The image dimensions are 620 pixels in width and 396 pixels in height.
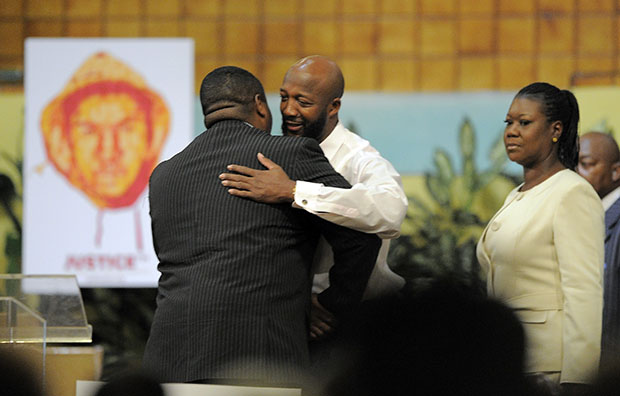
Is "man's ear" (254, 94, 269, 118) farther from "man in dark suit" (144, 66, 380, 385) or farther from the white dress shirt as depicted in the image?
the white dress shirt

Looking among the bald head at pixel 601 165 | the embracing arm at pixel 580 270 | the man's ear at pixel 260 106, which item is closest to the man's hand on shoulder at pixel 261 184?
the man's ear at pixel 260 106

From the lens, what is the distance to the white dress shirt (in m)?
2.01

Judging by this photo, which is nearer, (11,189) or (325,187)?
(325,187)

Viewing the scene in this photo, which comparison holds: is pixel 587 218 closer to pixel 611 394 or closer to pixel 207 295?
pixel 207 295

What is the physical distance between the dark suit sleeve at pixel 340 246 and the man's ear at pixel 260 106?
19cm

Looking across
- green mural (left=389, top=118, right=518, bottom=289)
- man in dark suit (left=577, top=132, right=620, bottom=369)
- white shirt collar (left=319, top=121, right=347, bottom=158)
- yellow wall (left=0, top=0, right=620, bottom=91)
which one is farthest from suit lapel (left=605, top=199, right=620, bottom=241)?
yellow wall (left=0, top=0, right=620, bottom=91)

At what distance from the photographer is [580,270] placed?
7.33ft

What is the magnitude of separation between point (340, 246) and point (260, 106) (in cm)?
39

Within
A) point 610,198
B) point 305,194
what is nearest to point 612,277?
point 610,198

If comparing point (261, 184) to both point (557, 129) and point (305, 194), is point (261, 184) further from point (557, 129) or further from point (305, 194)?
point (557, 129)

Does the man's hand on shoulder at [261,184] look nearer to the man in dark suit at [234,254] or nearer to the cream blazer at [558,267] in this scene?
the man in dark suit at [234,254]

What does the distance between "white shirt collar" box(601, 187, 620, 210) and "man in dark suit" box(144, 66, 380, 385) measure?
6.69 feet

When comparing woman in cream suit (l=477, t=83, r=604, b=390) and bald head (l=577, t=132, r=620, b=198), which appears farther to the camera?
bald head (l=577, t=132, r=620, b=198)

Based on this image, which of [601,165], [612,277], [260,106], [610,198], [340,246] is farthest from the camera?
[601,165]
